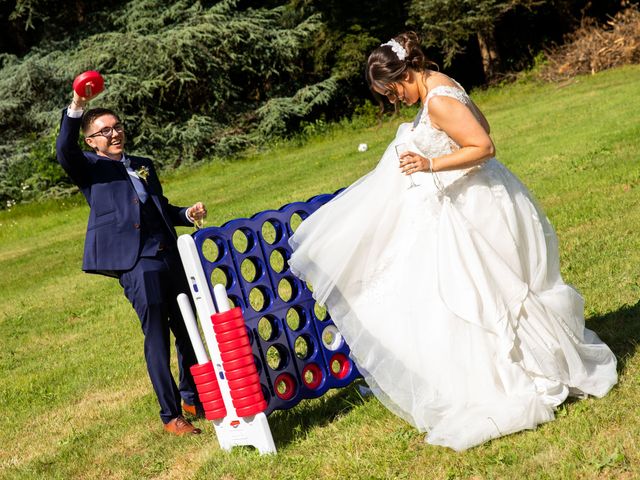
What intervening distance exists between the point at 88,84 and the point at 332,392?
8.66 feet

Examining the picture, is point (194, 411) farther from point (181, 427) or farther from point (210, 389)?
point (210, 389)

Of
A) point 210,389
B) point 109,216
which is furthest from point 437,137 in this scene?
point 109,216

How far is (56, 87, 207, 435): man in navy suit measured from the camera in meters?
5.88

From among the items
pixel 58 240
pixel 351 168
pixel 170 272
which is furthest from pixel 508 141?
pixel 170 272

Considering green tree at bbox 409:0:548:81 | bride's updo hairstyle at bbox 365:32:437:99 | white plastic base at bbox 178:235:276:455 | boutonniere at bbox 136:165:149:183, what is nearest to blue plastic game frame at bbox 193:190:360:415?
white plastic base at bbox 178:235:276:455

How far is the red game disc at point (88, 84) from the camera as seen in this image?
520 centimetres

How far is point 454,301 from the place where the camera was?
4832 mm

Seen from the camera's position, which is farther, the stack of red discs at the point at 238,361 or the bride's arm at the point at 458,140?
the stack of red discs at the point at 238,361

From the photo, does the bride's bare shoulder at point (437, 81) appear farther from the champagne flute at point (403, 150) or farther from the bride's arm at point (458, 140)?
the champagne flute at point (403, 150)

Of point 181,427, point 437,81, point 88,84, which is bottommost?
point 181,427

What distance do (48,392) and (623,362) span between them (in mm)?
5140

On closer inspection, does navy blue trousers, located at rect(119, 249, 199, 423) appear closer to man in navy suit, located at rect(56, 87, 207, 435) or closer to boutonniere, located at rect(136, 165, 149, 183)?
man in navy suit, located at rect(56, 87, 207, 435)

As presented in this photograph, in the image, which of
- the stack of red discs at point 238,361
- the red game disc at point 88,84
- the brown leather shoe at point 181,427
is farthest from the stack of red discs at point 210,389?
the red game disc at point 88,84

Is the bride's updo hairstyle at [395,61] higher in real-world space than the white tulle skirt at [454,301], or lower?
higher
